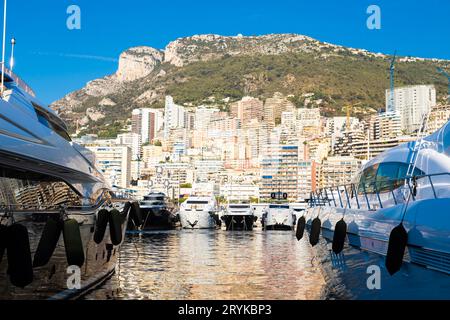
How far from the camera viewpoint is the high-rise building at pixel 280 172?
473 ft

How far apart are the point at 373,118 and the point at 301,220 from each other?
172 m

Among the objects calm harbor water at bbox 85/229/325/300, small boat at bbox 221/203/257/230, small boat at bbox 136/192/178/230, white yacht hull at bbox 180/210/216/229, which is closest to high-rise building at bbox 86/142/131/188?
small boat at bbox 136/192/178/230

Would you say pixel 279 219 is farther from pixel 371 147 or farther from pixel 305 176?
pixel 371 147

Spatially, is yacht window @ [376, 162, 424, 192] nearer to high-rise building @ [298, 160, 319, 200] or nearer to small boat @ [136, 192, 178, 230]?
small boat @ [136, 192, 178, 230]

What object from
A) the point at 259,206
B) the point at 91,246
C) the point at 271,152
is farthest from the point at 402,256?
the point at 271,152

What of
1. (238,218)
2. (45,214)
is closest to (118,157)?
(238,218)

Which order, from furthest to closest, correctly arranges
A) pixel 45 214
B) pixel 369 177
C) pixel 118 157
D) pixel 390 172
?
pixel 118 157
pixel 369 177
pixel 390 172
pixel 45 214

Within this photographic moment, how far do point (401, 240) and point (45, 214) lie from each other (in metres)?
4.96

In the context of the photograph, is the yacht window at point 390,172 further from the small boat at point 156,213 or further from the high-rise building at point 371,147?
the high-rise building at point 371,147

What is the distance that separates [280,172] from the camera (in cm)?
15038

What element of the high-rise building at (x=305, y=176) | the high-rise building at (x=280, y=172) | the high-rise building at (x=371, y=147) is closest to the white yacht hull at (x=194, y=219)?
the high-rise building at (x=371, y=147)

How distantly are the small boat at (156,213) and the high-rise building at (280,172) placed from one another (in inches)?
3819

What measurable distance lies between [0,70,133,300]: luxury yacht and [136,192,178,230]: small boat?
85.6ft
